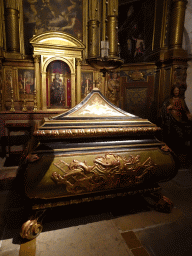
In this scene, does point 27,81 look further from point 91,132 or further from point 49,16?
point 91,132

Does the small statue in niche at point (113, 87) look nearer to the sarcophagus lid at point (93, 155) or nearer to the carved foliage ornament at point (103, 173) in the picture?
the sarcophagus lid at point (93, 155)

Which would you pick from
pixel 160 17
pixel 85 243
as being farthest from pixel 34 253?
pixel 160 17

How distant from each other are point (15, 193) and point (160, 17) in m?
5.68

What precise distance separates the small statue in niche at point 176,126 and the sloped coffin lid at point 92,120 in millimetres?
2214

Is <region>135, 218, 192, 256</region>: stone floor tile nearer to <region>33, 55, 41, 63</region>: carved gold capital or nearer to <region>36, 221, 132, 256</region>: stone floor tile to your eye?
<region>36, 221, 132, 256</region>: stone floor tile

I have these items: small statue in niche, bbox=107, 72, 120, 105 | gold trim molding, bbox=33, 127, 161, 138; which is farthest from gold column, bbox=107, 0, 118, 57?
gold trim molding, bbox=33, 127, 161, 138

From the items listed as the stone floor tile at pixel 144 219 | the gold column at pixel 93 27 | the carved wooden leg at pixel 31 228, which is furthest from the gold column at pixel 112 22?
the carved wooden leg at pixel 31 228

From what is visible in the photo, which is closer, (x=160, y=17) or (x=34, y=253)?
(x=34, y=253)

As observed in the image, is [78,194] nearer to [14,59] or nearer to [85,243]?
[85,243]

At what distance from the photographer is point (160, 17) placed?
4867mm

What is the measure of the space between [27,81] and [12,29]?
1.45 m

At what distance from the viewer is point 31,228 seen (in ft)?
4.13

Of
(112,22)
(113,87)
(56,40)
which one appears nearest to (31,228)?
(113,87)

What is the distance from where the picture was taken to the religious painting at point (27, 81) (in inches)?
189
